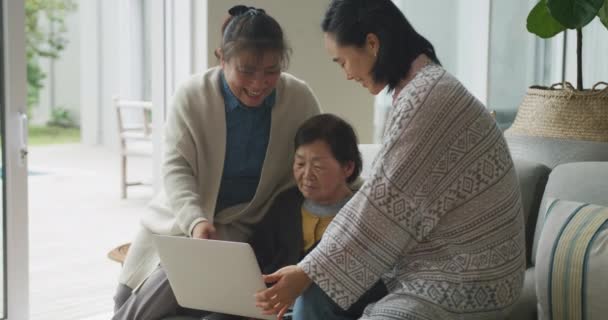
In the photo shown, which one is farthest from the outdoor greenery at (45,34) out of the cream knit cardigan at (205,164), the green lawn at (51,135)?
the cream knit cardigan at (205,164)

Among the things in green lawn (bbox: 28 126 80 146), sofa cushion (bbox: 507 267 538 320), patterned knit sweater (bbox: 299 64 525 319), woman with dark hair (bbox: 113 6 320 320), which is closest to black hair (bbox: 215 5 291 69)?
woman with dark hair (bbox: 113 6 320 320)

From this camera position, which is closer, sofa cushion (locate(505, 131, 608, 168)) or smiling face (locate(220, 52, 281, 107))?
smiling face (locate(220, 52, 281, 107))

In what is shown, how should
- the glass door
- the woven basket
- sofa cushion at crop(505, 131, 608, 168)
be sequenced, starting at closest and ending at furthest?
sofa cushion at crop(505, 131, 608, 168) < the woven basket < the glass door

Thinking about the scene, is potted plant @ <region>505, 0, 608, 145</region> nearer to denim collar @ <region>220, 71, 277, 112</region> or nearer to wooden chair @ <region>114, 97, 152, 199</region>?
denim collar @ <region>220, 71, 277, 112</region>

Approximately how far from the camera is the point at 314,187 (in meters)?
2.01

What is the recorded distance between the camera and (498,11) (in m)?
4.54

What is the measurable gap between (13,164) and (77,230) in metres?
2.37

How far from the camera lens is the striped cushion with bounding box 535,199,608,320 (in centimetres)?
172

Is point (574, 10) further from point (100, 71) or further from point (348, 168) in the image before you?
point (100, 71)

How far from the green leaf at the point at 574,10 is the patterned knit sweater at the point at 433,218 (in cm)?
118

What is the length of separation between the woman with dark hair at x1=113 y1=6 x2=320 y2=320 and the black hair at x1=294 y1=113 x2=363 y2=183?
0.42 feet

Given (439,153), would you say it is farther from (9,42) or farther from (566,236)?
(9,42)

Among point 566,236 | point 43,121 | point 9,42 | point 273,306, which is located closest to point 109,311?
point 9,42

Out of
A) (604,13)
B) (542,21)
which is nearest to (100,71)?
(542,21)
